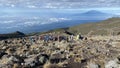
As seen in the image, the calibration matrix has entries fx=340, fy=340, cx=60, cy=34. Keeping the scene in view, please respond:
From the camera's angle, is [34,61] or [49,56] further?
[49,56]

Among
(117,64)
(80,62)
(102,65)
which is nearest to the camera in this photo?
(117,64)

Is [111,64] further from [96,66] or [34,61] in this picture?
[34,61]

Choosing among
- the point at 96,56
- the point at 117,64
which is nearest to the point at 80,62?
the point at 96,56

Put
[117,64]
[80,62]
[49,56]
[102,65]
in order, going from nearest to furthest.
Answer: [117,64]
[102,65]
[80,62]
[49,56]

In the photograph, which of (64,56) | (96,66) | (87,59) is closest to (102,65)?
(96,66)

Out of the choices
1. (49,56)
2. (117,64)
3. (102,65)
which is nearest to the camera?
(117,64)

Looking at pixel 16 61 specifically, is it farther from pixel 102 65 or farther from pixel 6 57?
pixel 102 65

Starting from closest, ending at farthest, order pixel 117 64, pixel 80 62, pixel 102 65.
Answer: pixel 117 64, pixel 102 65, pixel 80 62

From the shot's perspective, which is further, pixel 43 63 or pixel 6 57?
pixel 6 57
